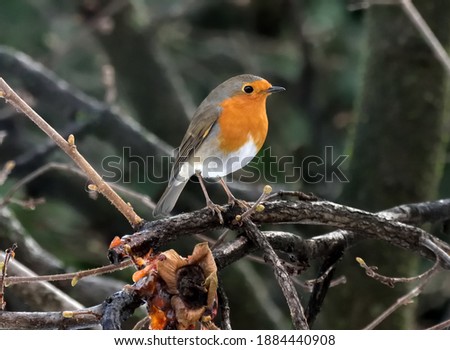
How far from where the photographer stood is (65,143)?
5.70ft

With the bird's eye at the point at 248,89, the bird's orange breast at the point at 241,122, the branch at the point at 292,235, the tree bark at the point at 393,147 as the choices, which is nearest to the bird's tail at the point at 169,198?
the bird's orange breast at the point at 241,122

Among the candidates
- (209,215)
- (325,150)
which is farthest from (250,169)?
(209,215)

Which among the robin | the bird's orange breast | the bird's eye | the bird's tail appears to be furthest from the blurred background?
the bird's eye

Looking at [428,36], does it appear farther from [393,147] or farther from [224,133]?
[393,147]

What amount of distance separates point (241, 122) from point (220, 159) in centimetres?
19

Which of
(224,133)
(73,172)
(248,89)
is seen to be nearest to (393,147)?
(248,89)

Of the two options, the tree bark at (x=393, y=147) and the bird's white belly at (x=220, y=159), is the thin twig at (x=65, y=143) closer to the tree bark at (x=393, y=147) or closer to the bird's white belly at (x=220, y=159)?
the bird's white belly at (x=220, y=159)

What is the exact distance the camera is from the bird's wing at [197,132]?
10.7 feet

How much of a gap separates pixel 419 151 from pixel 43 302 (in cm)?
214

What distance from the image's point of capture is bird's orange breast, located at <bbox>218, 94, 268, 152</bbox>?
3150 millimetres

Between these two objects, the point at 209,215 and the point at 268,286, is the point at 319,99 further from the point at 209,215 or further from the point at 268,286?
the point at 209,215

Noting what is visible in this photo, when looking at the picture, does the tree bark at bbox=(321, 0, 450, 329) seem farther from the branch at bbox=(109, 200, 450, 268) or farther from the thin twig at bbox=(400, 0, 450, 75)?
the branch at bbox=(109, 200, 450, 268)

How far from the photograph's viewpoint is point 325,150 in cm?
538

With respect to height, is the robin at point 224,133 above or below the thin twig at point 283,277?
below
